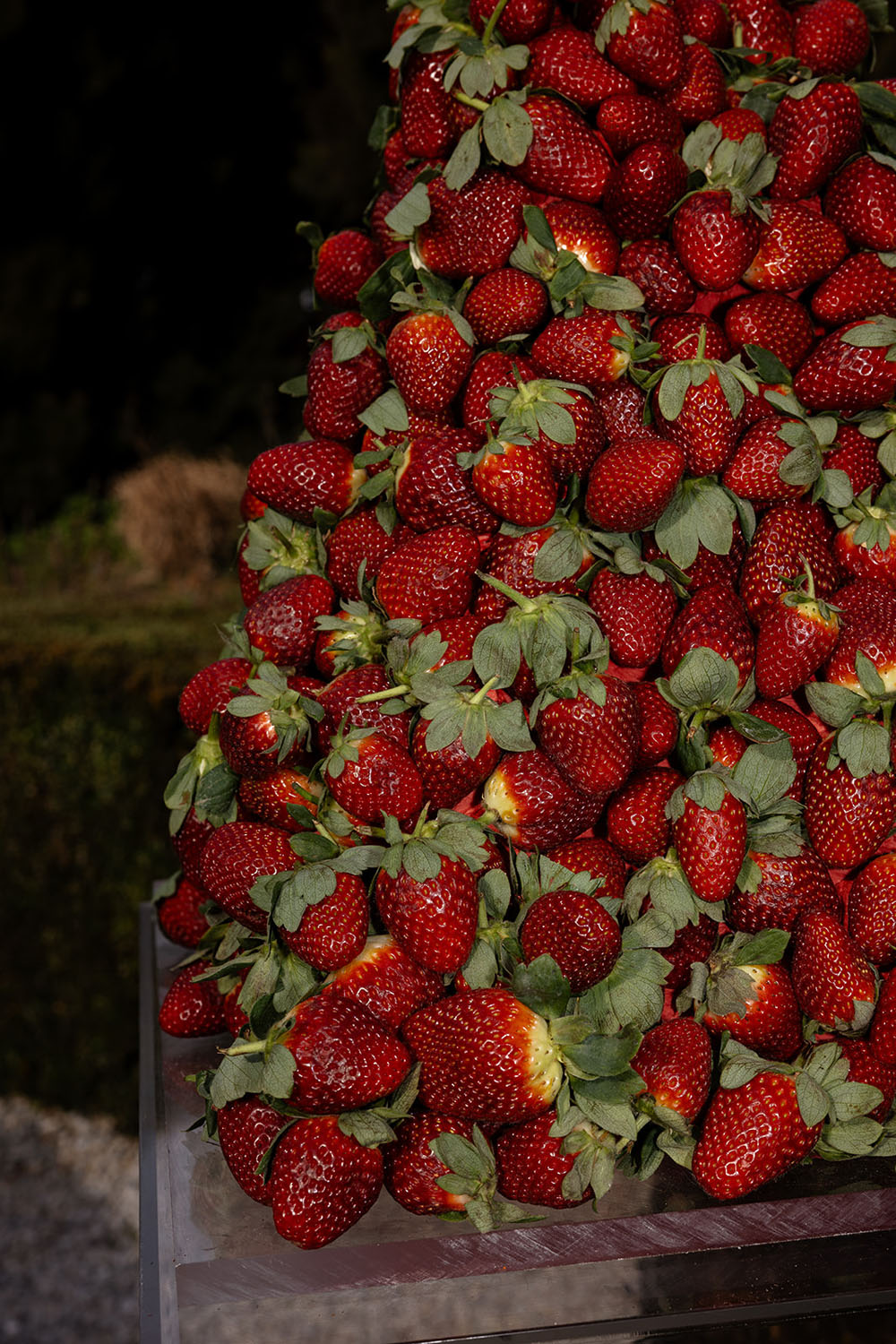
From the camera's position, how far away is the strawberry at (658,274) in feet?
3.81

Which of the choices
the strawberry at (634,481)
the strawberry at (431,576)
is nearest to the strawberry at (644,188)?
the strawberry at (634,481)

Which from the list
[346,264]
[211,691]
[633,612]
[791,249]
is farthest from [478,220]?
[211,691]

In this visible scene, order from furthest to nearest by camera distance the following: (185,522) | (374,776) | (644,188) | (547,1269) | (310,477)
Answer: (185,522) < (310,477) < (644,188) < (374,776) < (547,1269)

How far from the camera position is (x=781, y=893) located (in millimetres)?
1050

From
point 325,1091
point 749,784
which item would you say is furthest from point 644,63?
point 325,1091

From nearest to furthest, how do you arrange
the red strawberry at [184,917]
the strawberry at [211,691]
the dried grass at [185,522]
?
the strawberry at [211,691] < the red strawberry at [184,917] < the dried grass at [185,522]

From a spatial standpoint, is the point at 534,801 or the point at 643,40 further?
the point at 643,40

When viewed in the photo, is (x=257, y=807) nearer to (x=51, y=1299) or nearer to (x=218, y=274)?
(x=51, y=1299)

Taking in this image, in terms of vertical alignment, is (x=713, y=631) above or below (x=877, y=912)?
above

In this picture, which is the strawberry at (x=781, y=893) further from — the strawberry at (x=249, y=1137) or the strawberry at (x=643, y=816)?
the strawberry at (x=249, y=1137)

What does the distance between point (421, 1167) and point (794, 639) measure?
1.93 feet

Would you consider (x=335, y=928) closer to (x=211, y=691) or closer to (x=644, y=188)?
(x=211, y=691)

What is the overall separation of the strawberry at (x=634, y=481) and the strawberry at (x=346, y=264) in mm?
438

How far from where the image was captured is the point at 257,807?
3.77 feet
